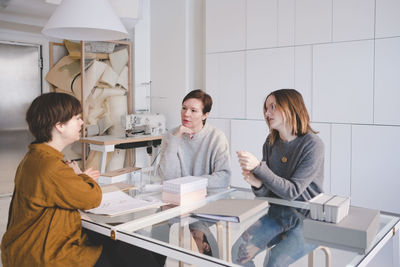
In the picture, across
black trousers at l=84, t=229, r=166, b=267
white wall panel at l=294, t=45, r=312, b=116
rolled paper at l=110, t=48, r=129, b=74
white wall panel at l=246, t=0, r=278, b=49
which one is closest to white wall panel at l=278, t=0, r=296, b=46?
white wall panel at l=246, t=0, r=278, b=49

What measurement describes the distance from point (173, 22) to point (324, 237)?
15.7 feet

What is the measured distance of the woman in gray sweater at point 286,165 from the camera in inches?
65.0

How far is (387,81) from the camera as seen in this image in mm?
3762

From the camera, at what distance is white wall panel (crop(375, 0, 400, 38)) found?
3660mm

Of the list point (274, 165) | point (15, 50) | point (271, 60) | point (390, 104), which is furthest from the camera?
point (15, 50)

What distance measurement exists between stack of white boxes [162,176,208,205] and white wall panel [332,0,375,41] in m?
2.78

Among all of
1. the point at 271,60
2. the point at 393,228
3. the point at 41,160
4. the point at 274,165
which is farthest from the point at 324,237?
the point at 271,60

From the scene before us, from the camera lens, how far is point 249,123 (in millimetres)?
4754

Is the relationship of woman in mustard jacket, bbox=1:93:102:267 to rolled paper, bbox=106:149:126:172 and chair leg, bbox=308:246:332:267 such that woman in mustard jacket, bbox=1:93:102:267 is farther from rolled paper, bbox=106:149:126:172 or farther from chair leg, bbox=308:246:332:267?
rolled paper, bbox=106:149:126:172

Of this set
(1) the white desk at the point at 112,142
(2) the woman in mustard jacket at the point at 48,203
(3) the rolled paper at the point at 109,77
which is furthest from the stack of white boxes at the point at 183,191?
(3) the rolled paper at the point at 109,77

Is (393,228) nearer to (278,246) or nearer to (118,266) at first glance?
(278,246)

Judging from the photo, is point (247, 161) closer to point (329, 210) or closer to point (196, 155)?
point (329, 210)

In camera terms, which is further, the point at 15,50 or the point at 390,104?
the point at 15,50

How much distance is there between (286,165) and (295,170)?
9 cm
